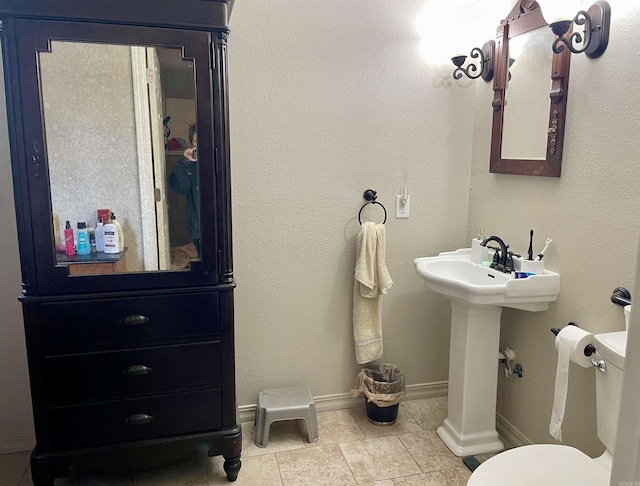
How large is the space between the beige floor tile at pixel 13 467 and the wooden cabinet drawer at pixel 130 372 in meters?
0.54

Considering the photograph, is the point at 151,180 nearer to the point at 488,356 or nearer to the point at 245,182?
the point at 245,182

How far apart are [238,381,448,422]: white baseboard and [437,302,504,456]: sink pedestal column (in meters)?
0.44

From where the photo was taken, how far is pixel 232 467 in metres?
2.08

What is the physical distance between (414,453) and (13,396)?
1.83 metres

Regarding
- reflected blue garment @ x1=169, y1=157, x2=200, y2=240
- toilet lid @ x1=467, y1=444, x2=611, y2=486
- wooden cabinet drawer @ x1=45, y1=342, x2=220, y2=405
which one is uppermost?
reflected blue garment @ x1=169, y1=157, x2=200, y2=240

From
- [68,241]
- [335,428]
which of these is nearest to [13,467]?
[68,241]

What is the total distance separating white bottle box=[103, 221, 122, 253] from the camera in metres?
1.86

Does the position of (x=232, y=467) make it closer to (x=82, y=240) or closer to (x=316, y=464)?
(x=316, y=464)

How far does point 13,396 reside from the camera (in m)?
2.26

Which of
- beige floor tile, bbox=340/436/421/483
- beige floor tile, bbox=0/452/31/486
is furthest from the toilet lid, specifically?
beige floor tile, bbox=0/452/31/486

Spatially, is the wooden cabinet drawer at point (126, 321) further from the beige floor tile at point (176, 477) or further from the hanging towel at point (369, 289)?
the hanging towel at point (369, 289)

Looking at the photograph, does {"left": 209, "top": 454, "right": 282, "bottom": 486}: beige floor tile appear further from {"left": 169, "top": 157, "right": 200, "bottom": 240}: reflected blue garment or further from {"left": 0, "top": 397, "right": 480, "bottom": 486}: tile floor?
{"left": 169, "top": 157, "right": 200, "bottom": 240}: reflected blue garment

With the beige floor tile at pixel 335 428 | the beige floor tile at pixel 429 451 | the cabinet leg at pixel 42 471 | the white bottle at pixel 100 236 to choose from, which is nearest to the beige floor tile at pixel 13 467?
the cabinet leg at pixel 42 471

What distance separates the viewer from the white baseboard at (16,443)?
2271mm
